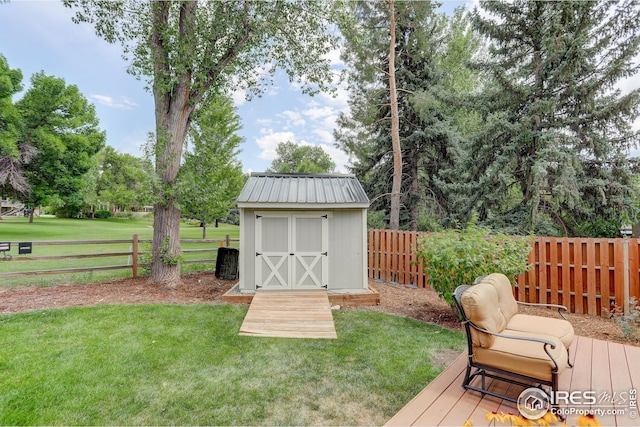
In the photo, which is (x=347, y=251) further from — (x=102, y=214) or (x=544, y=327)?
(x=102, y=214)

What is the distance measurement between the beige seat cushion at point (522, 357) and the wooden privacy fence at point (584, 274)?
2608 millimetres

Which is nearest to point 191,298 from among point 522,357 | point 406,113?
point 522,357

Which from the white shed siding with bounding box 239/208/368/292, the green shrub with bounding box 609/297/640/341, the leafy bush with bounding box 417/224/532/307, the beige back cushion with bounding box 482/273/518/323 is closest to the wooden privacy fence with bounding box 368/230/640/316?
the green shrub with bounding box 609/297/640/341

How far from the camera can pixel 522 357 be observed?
2.31m

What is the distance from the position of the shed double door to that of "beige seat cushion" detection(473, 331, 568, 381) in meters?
4.00

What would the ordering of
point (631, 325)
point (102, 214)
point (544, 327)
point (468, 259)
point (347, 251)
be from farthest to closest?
1. point (102, 214)
2. point (347, 251)
3. point (631, 325)
4. point (468, 259)
5. point (544, 327)

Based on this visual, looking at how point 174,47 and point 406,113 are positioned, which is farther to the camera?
point 406,113

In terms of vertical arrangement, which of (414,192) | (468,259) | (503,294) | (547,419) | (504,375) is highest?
(414,192)

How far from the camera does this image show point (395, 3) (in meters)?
9.55

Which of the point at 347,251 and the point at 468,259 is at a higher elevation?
the point at 468,259

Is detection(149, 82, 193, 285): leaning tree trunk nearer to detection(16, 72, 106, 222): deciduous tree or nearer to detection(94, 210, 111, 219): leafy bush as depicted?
detection(16, 72, 106, 222): deciduous tree

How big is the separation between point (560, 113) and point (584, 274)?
5415mm

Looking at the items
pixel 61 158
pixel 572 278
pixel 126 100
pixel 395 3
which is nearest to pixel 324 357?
pixel 572 278

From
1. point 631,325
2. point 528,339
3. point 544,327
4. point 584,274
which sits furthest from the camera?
point 584,274
